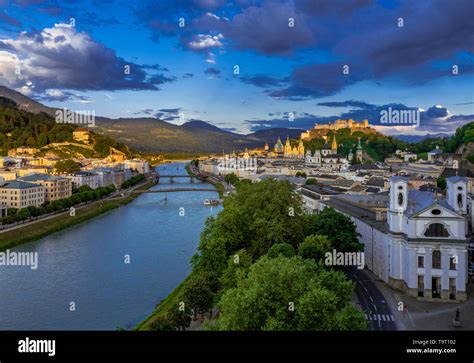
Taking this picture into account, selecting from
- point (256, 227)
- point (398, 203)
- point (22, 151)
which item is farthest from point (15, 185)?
point (22, 151)

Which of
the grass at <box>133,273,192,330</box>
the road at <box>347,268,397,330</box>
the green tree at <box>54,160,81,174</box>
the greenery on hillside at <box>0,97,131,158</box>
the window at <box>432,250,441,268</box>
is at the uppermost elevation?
the greenery on hillside at <box>0,97,131,158</box>

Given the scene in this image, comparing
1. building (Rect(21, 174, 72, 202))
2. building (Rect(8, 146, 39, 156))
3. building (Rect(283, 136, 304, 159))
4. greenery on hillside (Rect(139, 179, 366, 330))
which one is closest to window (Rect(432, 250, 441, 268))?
greenery on hillside (Rect(139, 179, 366, 330))

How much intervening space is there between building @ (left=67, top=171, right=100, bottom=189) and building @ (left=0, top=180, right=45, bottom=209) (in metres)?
8.34

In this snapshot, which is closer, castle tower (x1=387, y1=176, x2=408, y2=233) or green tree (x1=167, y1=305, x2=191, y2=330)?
green tree (x1=167, y1=305, x2=191, y2=330)

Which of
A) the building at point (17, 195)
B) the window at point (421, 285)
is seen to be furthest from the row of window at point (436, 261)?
the building at point (17, 195)

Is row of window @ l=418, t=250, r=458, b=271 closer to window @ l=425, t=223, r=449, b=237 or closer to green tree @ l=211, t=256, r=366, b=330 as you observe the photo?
window @ l=425, t=223, r=449, b=237

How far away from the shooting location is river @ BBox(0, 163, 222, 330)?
962 centimetres

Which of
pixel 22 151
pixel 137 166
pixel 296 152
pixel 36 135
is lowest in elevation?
pixel 137 166

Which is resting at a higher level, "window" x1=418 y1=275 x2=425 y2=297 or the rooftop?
the rooftop

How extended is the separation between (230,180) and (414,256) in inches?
1415
